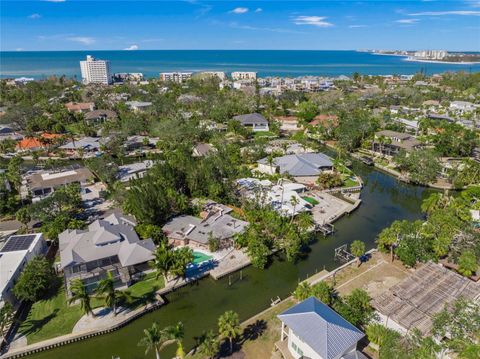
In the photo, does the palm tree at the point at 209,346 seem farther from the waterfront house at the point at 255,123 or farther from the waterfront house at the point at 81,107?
the waterfront house at the point at 81,107

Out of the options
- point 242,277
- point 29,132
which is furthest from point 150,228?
point 29,132

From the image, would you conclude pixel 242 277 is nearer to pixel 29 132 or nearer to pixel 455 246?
pixel 455 246

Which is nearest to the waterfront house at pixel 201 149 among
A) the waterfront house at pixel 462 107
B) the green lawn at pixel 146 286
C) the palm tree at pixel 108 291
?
the green lawn at pixel 146 286

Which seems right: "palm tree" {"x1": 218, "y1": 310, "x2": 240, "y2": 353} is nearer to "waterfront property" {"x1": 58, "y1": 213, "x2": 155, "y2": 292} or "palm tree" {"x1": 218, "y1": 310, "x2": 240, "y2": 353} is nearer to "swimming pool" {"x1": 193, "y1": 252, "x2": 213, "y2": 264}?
"swimming pool" {"x1": 193, "y1": 252, "x2": 213, "y2": 264}

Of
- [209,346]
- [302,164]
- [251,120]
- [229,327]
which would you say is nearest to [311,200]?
[302,164]

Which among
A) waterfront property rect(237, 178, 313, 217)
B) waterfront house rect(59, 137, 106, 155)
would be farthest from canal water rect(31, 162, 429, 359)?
waterfront house rect(59, 137, 106, 155)
